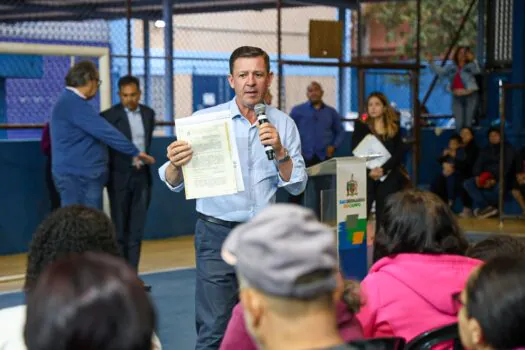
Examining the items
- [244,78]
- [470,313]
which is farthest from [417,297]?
[244,78]

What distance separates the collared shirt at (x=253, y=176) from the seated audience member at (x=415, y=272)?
44.9 inches

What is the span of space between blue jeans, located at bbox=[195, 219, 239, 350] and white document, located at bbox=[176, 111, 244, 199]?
32 cm

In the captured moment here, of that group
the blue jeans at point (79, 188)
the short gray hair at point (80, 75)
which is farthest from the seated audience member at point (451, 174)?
the short gray hair at point (80, 75)

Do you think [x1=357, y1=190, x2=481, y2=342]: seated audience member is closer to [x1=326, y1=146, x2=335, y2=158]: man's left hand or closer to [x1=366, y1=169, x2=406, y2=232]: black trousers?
[x1=366, y1=169, x2=406, y2=232]: black trousers

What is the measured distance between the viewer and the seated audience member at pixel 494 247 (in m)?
3.60

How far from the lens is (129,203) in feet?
25.8

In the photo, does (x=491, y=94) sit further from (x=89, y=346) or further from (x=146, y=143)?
(x=89, y=346)

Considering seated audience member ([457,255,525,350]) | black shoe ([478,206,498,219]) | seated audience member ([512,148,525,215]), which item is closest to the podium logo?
seated audience member ([457,255,525,350])

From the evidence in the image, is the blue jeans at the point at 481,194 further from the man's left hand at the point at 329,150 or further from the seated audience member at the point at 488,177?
the man's left hand at the point at 329,150

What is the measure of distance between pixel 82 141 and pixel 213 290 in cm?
326

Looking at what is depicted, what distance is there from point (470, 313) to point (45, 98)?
9.71 meters

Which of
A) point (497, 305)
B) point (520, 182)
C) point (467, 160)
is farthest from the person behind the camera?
point (467, 160)

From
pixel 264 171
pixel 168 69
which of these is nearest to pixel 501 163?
pixel 168 69

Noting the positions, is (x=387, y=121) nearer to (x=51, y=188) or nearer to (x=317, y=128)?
(x=317, y=128)
